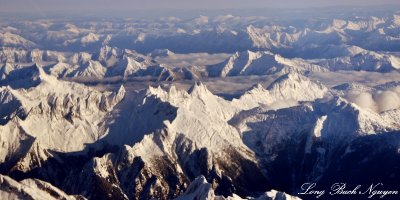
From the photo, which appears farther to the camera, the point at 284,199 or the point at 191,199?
the point at 191,199

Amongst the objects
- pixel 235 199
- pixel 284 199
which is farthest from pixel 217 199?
pixel 284 199

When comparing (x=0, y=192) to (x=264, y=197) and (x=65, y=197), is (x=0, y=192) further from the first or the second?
(x=264, y=197)

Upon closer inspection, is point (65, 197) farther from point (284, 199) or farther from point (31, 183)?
point (284, 199)

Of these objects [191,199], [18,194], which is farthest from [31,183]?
[191,199]

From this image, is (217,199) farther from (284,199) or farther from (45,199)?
(45,199)

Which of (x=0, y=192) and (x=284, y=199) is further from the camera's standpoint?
(x=0, y=192)

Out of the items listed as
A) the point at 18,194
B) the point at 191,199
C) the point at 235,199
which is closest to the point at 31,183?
the point at 18,194

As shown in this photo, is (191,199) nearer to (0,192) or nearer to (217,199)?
(217,199)
